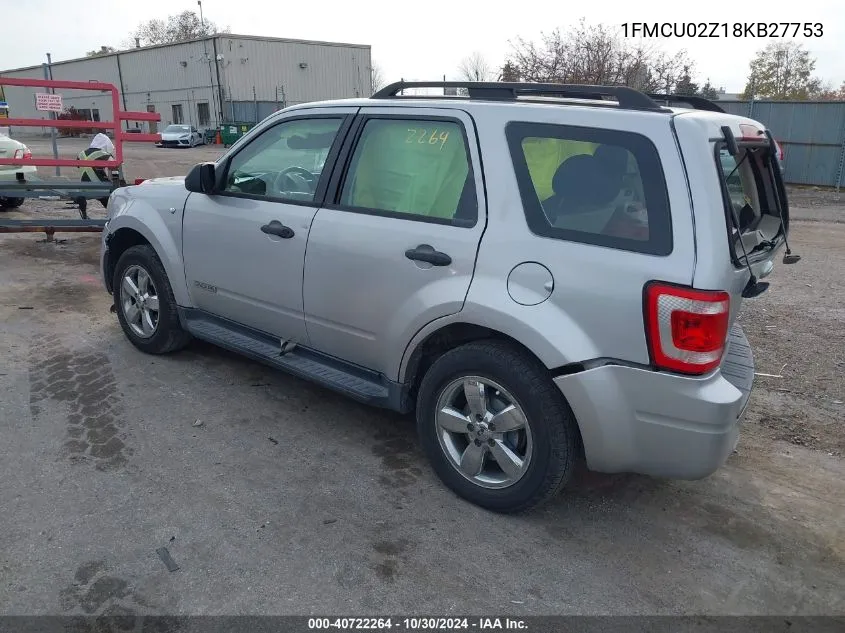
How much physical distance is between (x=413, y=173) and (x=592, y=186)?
100 cm

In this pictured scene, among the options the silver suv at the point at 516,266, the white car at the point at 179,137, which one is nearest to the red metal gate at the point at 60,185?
the silver suv at the point at 516,266

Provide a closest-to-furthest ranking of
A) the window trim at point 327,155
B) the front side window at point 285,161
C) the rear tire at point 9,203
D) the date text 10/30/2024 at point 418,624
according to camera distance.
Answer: the date text 10/30/2024 at point 418,624
the window trim at point 327,155
the front side window at point 285,161
the rear tire at point 9,203

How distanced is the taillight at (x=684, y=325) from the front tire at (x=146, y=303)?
342 centimetres

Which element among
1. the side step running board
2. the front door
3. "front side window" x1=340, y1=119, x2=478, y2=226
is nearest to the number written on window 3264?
"front side window" x1=340, y1=119, x2=478, y2=226

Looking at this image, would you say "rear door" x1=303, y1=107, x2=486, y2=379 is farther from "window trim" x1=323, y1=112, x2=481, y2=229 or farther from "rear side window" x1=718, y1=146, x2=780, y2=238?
"rear side window" x1=718, y1=146, x2=780, y2=238

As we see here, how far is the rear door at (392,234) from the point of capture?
128 inches

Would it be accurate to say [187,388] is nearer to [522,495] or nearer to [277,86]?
[522,495]

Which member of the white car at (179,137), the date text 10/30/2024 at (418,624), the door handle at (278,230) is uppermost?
the white car at (179,137)

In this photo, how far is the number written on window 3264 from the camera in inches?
135

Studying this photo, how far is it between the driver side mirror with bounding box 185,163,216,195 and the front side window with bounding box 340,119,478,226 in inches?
44.2

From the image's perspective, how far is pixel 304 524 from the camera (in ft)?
10.4

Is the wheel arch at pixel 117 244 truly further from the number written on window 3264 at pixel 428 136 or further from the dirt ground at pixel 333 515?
the number written on window 3264 at pixel 428 136

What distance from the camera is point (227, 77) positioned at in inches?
1740

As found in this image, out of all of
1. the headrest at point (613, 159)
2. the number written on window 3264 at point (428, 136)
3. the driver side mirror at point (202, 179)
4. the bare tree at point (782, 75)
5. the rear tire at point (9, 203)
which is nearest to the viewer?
the headrest at point (613, 159)
